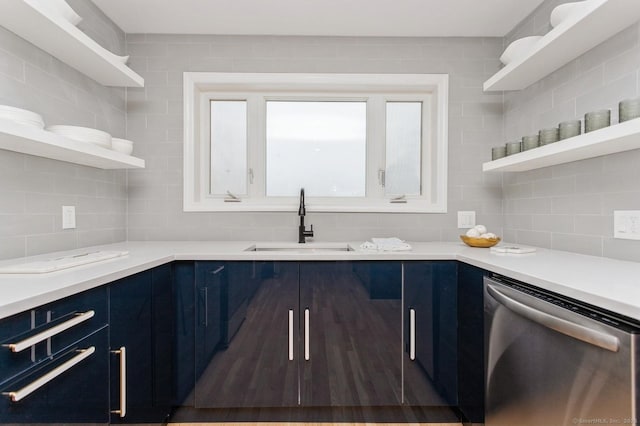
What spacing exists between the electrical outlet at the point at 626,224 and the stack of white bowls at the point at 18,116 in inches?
94.5

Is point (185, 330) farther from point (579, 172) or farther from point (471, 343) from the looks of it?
point (579, 172)


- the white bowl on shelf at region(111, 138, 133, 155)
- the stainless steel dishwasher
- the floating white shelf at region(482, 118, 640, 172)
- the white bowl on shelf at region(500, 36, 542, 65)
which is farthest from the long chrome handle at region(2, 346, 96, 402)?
the white bowl on shelf at region(500, 36, 542, 65)

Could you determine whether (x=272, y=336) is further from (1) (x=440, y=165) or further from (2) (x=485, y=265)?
(1) (x=440, y=165)

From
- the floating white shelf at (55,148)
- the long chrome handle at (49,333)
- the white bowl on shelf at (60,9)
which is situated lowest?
the long chrome handle at (49,333)

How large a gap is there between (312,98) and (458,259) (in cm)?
152

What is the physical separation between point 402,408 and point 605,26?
2000mm

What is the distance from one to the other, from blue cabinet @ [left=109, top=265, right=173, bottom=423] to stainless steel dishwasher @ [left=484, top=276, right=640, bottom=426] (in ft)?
4.72

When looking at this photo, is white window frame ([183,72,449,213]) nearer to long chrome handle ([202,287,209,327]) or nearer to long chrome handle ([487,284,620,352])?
long chrome handle ([202,287,209,327])

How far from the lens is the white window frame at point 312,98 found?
7.31 ft

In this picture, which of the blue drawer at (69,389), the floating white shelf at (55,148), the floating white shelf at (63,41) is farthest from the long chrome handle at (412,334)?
the floating white shelf at (63,41)

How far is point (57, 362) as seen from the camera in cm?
90

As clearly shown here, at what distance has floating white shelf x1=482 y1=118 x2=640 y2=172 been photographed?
1129 millimetres

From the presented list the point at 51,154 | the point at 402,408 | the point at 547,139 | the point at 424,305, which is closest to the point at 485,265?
the point at 424,305

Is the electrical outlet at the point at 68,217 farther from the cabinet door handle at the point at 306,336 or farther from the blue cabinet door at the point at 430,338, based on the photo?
the blue cabinet door at the point at 430,338
